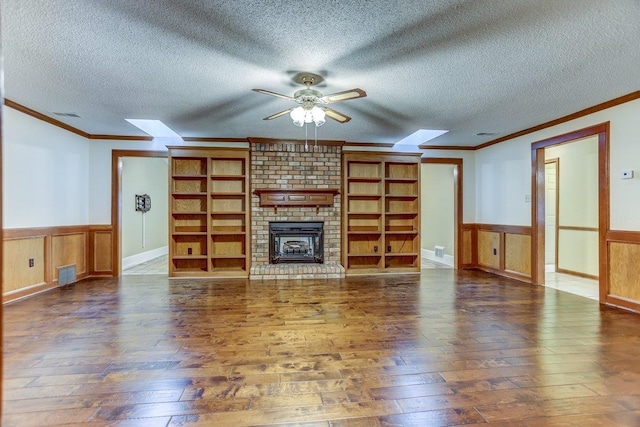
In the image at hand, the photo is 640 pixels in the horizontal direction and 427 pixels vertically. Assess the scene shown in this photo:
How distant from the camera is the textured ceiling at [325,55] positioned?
2.09 meters

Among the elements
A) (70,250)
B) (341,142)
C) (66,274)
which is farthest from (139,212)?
(341,142)

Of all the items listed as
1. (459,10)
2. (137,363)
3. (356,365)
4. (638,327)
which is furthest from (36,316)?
(638,327)

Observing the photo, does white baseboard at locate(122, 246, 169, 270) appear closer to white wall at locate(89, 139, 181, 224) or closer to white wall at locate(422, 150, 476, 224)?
white wall at locate(89, 139, 181, 224)

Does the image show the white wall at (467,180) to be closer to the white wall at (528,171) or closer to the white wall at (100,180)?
the white wall at (528,171)

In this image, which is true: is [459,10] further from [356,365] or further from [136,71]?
[136,71]

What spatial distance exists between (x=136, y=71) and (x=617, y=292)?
551 cm

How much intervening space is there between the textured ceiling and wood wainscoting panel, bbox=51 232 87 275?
188cm

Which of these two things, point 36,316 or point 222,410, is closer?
point 222,410

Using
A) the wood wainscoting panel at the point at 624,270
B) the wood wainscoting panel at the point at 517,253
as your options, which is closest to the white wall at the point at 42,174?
the wood wainscoting panel at the point at 517,253

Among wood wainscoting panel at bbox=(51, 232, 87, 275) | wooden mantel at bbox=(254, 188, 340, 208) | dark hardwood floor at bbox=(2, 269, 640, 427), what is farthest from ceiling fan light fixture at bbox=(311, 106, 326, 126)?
wood wainscoting panel at bbox=(51, 232, 87, 275)

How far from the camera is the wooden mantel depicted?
17.6ft

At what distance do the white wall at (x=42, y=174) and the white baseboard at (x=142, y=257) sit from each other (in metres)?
1.44

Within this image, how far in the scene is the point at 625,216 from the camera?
3.60 meters

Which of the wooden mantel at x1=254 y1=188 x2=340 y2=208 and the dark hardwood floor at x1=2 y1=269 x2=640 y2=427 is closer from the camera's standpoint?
the dark hardwood floor at x1=2 y1=269 x2=640 y2=427
